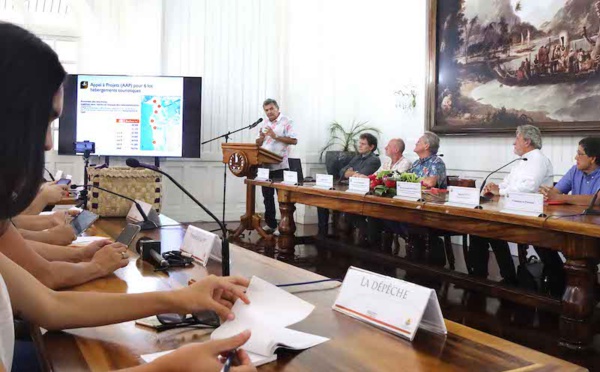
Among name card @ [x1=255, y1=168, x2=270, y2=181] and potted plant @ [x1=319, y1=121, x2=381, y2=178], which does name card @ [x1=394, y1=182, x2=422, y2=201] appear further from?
potted plant @ [x1=319, y1=121, x2=381, y2=178]

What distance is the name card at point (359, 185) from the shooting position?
153 inches

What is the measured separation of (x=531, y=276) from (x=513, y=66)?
216 centimetres

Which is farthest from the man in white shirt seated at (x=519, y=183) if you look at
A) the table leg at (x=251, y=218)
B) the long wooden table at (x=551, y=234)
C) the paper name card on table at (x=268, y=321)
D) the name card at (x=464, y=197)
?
the paper name card on table at (x=268, y=321)

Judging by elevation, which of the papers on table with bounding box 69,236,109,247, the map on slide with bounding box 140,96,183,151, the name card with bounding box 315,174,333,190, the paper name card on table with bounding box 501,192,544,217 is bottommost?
the papers on table with bounding box 69,236,109,247

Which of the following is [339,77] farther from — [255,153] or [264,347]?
[264,347]

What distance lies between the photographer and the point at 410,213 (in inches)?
135

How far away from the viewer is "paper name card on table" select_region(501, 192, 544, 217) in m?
2.68

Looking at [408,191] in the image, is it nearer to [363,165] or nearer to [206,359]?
[363,165]

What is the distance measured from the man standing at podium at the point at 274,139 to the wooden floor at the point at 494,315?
5.07 feet

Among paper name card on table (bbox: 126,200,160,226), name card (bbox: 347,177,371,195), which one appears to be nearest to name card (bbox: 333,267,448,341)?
paper name card on table (bbox: 126,200,160,226)

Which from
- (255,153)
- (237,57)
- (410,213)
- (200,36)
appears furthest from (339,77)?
(410,213)

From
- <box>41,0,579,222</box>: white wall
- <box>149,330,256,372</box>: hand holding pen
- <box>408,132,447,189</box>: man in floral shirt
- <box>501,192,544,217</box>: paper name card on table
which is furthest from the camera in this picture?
<box>41,0,579,222</box>: white wall

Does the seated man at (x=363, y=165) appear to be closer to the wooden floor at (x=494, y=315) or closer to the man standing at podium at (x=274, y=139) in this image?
the man standing at podium at (x=274, y=139)

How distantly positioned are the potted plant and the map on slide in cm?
176
